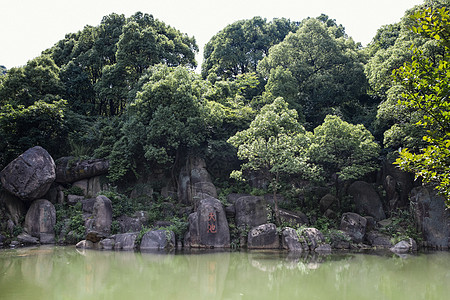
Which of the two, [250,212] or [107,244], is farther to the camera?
[250,212]

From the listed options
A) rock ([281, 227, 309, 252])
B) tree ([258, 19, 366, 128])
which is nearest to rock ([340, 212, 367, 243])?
rock ([281, 227, 309, 252])

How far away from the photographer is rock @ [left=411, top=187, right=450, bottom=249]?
45.1 feet

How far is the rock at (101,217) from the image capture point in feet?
46.8

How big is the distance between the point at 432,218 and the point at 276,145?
6.97 m

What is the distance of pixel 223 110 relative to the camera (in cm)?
1770

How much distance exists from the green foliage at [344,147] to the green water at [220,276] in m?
4.34

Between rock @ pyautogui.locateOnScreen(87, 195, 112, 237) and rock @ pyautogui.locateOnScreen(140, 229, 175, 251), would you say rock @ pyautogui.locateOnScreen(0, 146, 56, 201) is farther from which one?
rock @ pyautogui.locateOnScreen(140, 229, 175, 251)

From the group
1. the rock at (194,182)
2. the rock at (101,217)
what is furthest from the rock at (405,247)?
the rock at (101,217)

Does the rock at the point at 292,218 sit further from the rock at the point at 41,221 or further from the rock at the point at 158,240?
the rock at the point at 41,221

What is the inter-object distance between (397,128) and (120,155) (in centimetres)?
1314

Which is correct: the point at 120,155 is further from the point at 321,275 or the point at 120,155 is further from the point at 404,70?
the point at 404,70

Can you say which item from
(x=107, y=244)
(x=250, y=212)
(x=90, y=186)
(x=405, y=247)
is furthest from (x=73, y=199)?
(x=405, y=247)

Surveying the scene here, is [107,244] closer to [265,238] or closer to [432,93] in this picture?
[265,238]

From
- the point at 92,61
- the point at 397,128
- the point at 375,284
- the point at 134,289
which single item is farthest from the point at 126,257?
the point at 92,61
